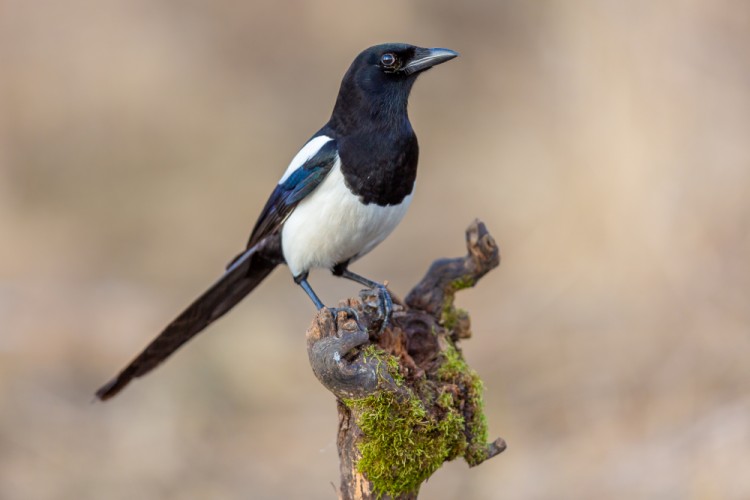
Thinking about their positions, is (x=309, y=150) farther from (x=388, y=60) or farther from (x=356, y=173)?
(x=388, y=60)

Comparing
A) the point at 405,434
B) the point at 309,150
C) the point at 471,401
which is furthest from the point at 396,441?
the point at 309,150

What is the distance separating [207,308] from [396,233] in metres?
4.58

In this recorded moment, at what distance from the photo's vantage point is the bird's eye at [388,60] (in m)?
3.14

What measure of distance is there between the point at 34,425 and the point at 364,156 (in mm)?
3366

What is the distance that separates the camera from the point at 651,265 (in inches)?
202

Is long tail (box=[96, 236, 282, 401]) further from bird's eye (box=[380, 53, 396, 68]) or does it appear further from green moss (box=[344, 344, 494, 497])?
green moss (box=[344, 344, 494, 497])

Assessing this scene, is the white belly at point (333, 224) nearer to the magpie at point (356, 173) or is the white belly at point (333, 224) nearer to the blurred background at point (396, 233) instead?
the magpie at point (356, 173)

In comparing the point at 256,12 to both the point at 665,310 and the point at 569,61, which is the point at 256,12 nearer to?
the point at 569,61

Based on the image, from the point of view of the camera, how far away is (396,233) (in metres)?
8.02

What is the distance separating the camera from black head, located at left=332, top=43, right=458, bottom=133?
3.10m

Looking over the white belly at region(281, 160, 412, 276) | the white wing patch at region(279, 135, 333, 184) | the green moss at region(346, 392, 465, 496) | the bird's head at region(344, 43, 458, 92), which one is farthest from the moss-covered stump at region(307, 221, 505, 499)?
the bird's head at region(344, 43, 458, 92)

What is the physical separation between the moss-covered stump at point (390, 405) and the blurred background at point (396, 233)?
63cm

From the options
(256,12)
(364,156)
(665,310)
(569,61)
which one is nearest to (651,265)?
(665,310)

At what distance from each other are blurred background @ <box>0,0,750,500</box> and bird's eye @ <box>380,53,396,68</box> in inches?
50.4
